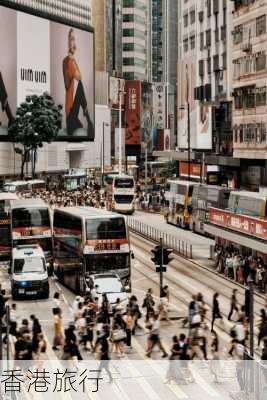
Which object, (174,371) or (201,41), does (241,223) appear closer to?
(174,371)

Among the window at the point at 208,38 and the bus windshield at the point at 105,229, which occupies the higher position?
the window at the point at 208,38

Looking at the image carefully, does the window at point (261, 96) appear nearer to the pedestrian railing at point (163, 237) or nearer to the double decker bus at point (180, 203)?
the double decker bus at point (180, 203)

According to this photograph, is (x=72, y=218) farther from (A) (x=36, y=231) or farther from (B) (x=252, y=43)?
(B) (x=252, y=43)

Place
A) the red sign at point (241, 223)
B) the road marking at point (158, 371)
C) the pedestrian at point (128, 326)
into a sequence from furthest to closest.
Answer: the red sign at point (241, 223)
the pedestrian at point (128, 326)
the road marking at point (158, 371)

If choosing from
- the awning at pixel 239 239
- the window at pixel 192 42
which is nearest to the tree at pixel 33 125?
the window at pixel 192 42

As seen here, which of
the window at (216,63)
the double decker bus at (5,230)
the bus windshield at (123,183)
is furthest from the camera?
the window at (216,63)

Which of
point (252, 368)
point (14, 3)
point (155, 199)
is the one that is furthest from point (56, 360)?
point (14, 3)

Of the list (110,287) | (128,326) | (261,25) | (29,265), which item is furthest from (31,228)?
(261,25)
